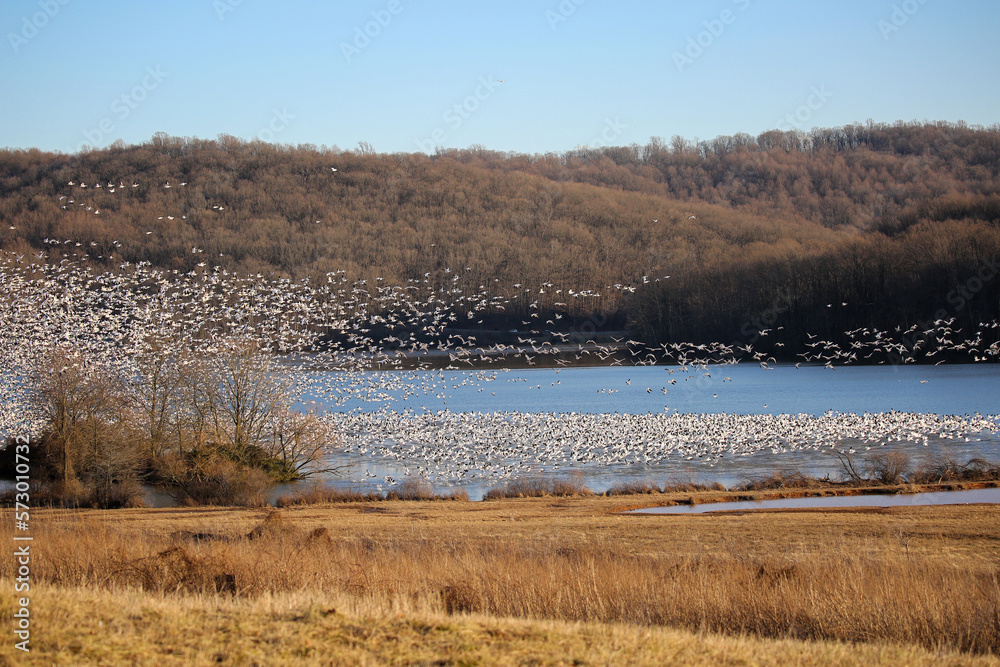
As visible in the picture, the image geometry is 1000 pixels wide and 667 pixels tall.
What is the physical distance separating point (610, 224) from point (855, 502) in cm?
13736

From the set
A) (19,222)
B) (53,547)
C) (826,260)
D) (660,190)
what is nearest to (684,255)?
(826,260)

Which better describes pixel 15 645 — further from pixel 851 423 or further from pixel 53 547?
pixel 851 423

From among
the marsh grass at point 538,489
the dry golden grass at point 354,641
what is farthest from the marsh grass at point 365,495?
the dry golden grass at point 354,641

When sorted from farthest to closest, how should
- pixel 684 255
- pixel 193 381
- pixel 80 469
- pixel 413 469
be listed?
pixel 684 255
pixel 413 469
pixel 193 381
pixel 80 469

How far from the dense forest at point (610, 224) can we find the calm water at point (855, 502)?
4795 centimetres

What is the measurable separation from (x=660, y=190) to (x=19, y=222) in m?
129

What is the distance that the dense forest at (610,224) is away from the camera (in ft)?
275

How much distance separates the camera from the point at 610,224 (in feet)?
512

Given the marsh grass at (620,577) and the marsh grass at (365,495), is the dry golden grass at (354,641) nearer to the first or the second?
the marsh grass at (620,577)

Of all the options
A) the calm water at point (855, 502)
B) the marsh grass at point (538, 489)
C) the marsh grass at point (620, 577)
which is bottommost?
the calm water at point (855, 502)

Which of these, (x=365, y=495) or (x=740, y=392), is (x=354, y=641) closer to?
→ (x=365, y=495)

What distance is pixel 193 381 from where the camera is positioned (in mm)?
30250

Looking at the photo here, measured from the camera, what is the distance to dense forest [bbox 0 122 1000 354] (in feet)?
275

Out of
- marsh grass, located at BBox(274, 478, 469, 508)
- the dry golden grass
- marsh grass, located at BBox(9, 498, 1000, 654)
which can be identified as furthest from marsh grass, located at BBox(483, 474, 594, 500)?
the dry golden grass
